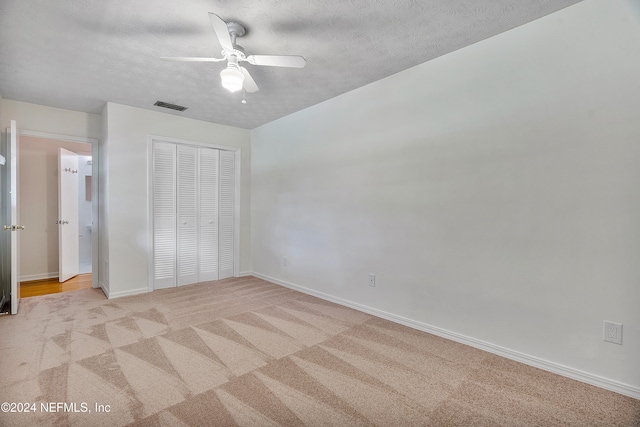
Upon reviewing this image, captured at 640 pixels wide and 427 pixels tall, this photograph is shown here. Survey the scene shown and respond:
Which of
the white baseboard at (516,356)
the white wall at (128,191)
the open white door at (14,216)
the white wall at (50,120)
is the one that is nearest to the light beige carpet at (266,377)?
the white baseboard at (516,356)

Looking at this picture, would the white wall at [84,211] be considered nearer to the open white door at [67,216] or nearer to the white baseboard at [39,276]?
the white baseboard at [39,276]

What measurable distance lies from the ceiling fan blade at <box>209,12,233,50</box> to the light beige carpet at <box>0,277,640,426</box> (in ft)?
7.50

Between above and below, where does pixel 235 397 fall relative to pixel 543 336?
below

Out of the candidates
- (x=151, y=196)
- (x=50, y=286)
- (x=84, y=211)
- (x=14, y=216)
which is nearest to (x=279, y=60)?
(x=151, y=196)

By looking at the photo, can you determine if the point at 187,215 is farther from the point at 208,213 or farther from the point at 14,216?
the point at 14,216

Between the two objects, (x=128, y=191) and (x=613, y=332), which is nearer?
(x=613, y=332)

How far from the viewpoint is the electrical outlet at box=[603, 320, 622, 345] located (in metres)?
1.81

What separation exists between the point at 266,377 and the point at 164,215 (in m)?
3.10

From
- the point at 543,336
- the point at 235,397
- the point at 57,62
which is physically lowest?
the point at 235,397

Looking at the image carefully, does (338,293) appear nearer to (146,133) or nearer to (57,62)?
(146,133)

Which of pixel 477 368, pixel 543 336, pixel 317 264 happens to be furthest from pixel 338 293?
pixel 543 336

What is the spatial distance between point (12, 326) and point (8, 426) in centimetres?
188

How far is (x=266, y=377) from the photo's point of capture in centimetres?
199

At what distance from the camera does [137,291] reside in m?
3.89
